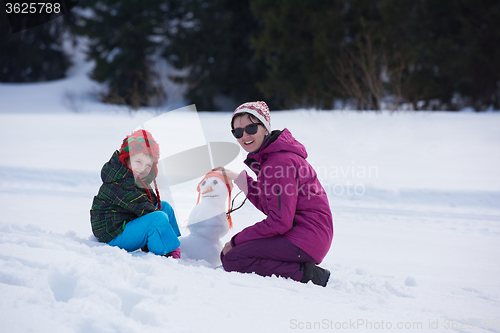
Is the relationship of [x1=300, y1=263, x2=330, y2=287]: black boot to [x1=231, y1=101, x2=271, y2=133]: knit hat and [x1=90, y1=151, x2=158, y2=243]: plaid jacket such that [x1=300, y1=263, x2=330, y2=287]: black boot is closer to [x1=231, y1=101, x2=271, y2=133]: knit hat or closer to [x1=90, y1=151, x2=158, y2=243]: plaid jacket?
[x1=231, y1=101, x2=271, y2=133]: knit hat

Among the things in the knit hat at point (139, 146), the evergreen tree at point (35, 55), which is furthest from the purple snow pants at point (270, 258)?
the evergreen tree at point (35, 55)

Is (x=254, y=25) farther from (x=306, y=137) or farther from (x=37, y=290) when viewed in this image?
(x=37, y=290)

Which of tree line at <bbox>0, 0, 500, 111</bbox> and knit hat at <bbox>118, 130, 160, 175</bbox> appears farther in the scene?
tree line at <bbox>0, 0, 500, 111</bbox>

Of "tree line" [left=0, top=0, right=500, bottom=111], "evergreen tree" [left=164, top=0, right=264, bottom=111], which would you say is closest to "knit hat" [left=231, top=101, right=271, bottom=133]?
"tree line" [left=0, top=0, right=500, bottom=111]

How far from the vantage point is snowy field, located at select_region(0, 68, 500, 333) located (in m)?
1.94

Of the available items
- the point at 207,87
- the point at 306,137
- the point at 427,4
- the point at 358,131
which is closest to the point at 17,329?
the point at 306,137

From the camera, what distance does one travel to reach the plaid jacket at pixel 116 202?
2793mm

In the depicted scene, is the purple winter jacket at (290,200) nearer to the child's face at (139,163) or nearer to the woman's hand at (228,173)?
the woman's hand at (228,173)

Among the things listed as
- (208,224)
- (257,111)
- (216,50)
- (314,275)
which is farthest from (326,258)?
(216,50)

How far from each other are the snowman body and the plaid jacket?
1.16 feet

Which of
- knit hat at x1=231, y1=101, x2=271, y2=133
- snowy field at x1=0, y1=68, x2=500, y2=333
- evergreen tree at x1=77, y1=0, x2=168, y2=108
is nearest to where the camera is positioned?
snowy field at x1=0, y1=68, x2=500, y2=333

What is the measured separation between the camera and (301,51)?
17875 mm

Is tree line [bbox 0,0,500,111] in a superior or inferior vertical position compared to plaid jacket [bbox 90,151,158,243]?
superior

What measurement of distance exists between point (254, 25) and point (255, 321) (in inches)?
868
